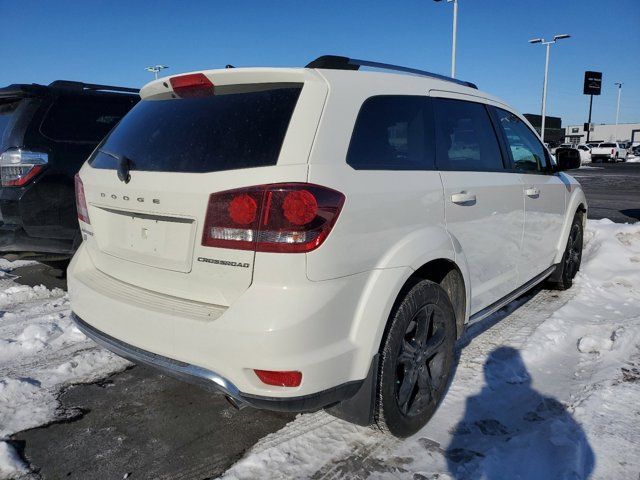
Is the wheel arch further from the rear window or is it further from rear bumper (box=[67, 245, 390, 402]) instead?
the rear window

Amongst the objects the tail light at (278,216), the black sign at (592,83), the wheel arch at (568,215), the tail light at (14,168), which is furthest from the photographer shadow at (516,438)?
the black sign at (592,83)

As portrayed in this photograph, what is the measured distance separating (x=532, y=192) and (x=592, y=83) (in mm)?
65962

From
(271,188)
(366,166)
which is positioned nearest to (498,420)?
(366,166)

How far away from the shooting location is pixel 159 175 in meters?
2.28

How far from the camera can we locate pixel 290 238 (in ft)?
6.38

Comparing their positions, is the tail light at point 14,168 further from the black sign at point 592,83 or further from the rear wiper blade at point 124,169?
the black sign at point 592,83

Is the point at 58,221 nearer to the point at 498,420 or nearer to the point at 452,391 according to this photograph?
the point at 452,391

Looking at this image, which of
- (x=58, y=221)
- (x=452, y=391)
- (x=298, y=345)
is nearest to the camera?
(x=298, y=345)

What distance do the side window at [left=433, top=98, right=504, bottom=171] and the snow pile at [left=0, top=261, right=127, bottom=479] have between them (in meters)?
2.55

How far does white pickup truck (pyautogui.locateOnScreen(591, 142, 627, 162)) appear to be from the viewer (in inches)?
1645

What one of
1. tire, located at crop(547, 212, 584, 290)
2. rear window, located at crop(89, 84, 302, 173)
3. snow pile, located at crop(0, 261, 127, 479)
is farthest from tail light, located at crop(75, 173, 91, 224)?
tire, located at crop(547, 212, 584, 290)

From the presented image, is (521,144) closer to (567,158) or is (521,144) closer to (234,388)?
(567,158)

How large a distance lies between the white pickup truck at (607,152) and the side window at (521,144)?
144ft

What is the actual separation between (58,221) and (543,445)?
13.4 ft
